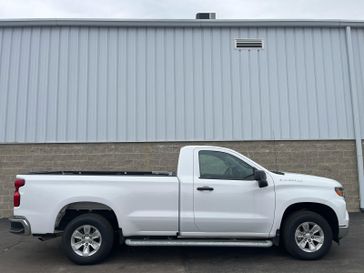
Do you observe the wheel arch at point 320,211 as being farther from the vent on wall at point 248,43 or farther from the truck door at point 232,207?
the vent on wall at point 248,43

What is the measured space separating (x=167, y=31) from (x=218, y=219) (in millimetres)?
7102

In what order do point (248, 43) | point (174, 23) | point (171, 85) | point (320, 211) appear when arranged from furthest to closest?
point (248, 43) → point (174, 23) → point (171, 85) → point (320, 211)

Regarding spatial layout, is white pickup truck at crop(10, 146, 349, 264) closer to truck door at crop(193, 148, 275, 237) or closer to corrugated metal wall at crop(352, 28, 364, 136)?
truck door at crop(193, 148, 275, 237)

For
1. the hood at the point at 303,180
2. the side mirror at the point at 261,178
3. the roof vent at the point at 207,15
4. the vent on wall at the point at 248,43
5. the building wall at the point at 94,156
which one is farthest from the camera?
the roof vent at the point at 207,15

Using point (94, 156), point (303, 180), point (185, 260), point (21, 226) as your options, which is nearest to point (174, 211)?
point (185, 260)

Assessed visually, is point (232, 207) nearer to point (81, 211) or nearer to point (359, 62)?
point (81, 211)

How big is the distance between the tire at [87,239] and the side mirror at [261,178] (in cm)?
256

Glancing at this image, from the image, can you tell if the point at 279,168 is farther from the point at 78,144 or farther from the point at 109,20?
the point at 109,20

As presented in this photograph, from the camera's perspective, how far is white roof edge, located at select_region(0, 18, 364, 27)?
11.3 metres

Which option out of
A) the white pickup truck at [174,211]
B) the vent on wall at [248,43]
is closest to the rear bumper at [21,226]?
the white pickup truck at [174,211]

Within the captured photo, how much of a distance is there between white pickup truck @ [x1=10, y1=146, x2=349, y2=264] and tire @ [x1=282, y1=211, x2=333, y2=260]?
2 cm

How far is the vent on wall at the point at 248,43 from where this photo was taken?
38.0 feet

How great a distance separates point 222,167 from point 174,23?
635 cm

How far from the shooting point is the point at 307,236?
6328 millimetres
